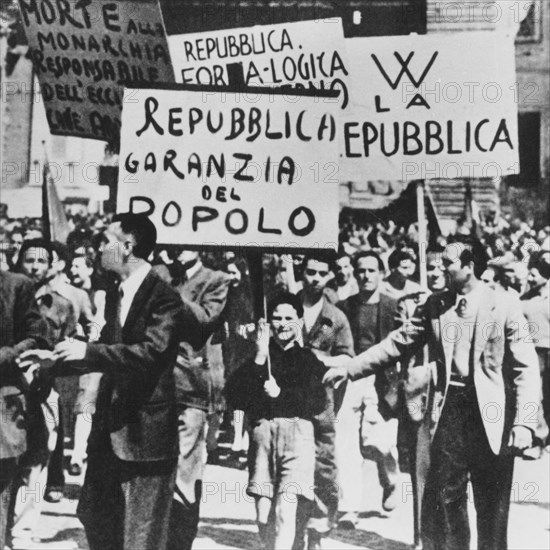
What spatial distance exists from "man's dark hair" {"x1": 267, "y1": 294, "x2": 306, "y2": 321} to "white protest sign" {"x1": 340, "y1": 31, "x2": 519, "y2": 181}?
0.65 metres

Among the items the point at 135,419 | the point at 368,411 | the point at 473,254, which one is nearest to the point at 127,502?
the point at 135,419

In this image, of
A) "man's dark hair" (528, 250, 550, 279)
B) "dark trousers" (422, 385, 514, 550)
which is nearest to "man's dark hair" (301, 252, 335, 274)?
"dark trousers" (422, 385, 514, 550)

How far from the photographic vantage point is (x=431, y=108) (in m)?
3.62

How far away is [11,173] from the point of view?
3.67m

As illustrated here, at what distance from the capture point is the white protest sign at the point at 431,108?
3.60 metres

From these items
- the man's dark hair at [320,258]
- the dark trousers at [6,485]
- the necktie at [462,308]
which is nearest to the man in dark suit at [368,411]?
the man's dark hair at [320,258]

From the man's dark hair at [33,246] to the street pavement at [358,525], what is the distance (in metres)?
1.09

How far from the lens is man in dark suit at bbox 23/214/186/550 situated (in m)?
3.41

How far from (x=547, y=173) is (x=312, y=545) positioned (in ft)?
7.18

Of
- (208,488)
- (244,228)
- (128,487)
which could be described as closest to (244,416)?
(208,488)

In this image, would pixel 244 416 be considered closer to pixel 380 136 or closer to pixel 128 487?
pixel 128 487

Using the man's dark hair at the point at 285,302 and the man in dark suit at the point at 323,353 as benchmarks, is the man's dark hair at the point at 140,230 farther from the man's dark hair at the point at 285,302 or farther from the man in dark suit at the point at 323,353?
the man in dark suit at the point at 323,353

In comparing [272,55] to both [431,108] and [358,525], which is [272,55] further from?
[358,525]

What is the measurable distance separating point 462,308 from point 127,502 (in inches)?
73.3
